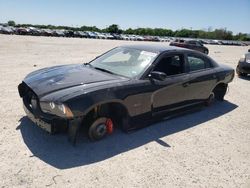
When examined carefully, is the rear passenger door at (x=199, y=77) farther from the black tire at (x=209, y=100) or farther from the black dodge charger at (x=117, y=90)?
the black tire at (x=209, y=100)

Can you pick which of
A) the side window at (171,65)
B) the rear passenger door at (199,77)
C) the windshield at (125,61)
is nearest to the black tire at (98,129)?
the windshield at (125,61)

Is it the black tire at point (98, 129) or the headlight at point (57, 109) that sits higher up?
the headlight at point (57, 109)

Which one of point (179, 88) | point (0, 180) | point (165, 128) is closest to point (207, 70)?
point (179, 88)

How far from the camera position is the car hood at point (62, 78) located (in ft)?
12.3

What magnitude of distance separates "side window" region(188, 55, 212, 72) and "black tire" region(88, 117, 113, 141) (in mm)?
2308

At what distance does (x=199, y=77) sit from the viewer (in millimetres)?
5340

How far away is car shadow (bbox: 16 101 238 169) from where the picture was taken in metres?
3.45

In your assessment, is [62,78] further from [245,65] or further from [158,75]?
[245,65]

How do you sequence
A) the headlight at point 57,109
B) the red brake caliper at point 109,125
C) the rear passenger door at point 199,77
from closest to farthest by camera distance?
the headlight at point 57,109
the red brake caliper at point 109,125
the rear passenger door at point 199,77

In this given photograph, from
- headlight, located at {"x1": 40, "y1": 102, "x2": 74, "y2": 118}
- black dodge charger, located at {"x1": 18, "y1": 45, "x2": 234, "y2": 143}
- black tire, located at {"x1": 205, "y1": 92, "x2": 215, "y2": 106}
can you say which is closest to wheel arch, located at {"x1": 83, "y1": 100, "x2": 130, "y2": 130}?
black dodge charger, located at {"x1": 18, "y1": 45, "x2": 234, "y2": 143}

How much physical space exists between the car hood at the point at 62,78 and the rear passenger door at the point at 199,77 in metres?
1.74

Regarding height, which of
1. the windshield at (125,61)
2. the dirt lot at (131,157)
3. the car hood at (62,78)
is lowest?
the dirt lot at (131,157)

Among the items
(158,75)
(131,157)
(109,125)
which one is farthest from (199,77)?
(131,157)

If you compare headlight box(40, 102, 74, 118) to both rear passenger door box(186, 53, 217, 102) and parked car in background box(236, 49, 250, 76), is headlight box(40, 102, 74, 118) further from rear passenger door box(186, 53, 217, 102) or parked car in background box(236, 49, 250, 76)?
parked car in background box(236, 49, 250, 76)
